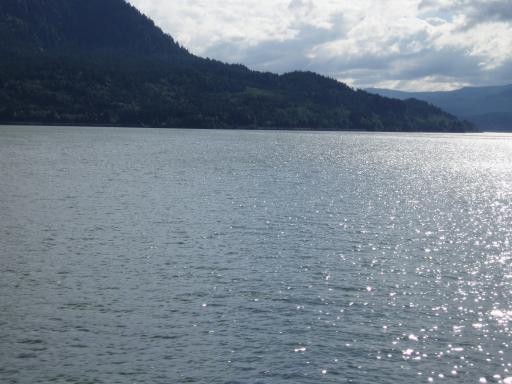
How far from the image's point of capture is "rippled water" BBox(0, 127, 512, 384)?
3055 centimetres

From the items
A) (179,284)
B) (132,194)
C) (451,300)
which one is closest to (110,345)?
(179,284)

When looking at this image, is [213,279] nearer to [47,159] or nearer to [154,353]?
[154,353]

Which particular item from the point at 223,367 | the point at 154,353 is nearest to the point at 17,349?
the point at 154,353

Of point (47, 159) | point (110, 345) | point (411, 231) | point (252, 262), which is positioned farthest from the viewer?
point (47, 159)

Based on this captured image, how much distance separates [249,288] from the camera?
43.1 meters

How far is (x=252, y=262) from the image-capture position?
50.7m

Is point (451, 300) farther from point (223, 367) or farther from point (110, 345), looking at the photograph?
point (110, 345)

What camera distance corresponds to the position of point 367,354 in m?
31.8

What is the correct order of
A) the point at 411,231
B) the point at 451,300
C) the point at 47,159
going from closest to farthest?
the point at 451,300 → the point at 411,231 → the point at 47,159

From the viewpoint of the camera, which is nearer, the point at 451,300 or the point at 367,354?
the point at 367,354

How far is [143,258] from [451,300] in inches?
1022

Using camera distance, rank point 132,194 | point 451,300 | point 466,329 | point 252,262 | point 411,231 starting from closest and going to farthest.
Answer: point 466,329
point 451,300
point 252,262
point 411,231
point 132,194

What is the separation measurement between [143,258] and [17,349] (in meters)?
20.2

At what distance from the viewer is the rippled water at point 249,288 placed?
30.5 meters
